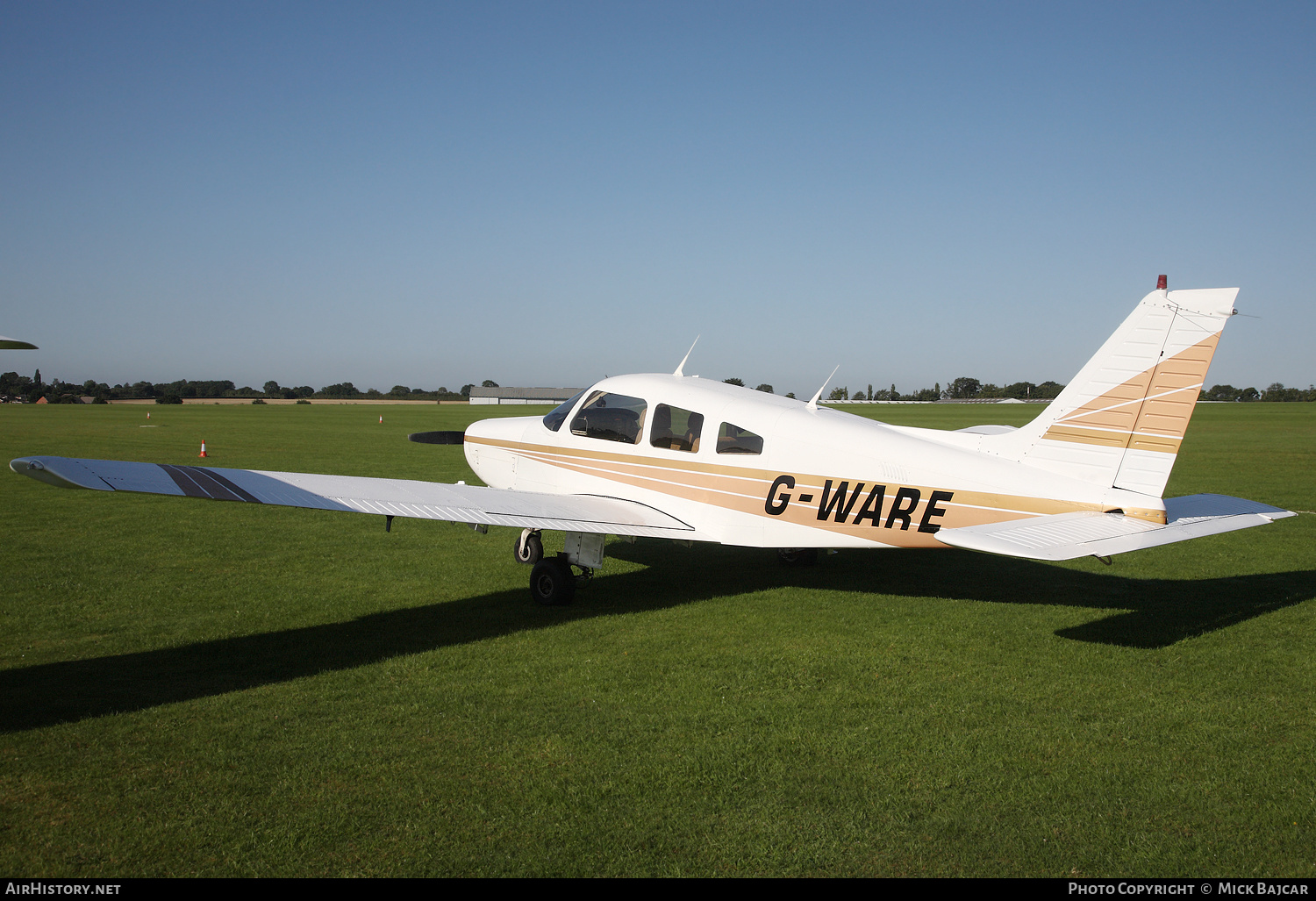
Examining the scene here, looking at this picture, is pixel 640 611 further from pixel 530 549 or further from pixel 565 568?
pixel 530 549

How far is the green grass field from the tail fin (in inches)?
57.0

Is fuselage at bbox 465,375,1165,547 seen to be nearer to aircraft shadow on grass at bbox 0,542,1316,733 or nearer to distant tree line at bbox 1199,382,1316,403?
aircraft shadow on grass at bbox 0,542,1316,733

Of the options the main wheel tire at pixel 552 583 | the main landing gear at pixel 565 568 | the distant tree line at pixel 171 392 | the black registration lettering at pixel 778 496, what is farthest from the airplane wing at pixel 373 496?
the distant tree line at pixel 171 392

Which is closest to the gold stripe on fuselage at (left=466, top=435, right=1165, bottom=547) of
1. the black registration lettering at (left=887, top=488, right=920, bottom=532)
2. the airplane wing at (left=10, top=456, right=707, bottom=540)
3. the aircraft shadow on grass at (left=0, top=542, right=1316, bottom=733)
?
the black registration lettering at (left=887, top=488, right=920, bottom=532)

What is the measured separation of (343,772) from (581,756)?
49.1 inches

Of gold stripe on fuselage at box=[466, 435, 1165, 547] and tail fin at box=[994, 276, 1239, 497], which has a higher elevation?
tail fin at box=[994, 276, 1239, 497]

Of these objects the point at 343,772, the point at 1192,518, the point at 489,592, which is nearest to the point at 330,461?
the point at 489,592

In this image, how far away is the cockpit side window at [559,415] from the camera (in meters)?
8.88

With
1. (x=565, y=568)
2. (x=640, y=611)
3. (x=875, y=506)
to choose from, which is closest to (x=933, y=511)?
(x=875, y=506)

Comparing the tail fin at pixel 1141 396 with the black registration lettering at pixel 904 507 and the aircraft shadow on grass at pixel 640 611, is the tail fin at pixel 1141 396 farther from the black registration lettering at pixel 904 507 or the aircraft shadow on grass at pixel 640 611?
the aircraft shadow on grass at pixel 640 611

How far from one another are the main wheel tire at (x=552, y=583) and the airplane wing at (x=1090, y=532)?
3.66 m

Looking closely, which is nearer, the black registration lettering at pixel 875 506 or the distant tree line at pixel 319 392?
the black registration lettering at pixel 875 506

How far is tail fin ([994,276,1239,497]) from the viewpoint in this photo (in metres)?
5.99

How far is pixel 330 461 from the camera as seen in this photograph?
20.5m
